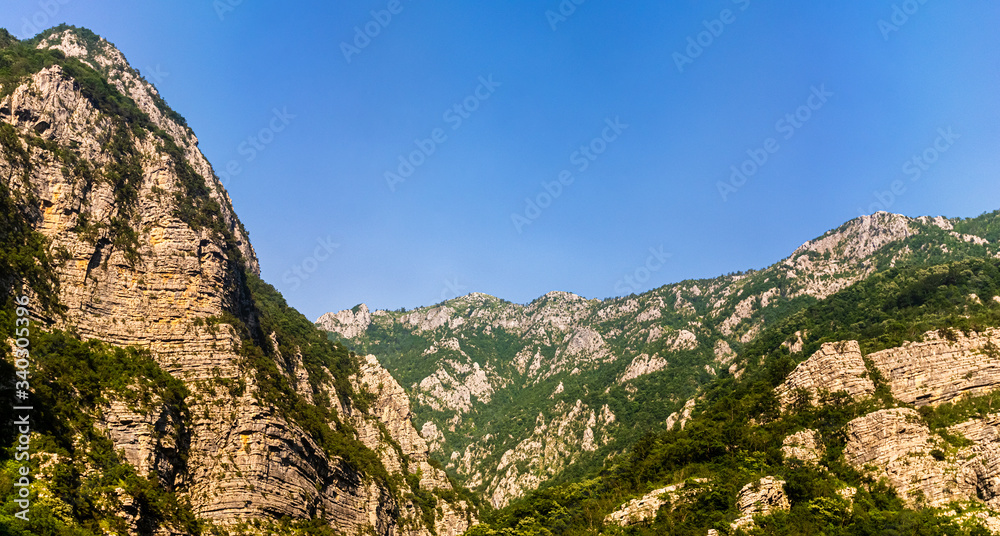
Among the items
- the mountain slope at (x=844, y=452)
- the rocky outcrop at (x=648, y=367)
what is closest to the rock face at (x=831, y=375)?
the mountain slope at (x=844, y=452)

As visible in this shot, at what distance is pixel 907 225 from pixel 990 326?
141m

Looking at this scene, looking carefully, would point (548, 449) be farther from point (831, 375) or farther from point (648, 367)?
point (831, 375)

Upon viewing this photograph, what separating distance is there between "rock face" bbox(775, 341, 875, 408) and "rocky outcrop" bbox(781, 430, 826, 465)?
6.83m

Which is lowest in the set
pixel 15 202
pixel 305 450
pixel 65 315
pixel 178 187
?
pixel 305 450

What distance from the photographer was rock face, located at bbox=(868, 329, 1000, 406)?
73.2 metres

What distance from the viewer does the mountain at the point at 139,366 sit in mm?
56281

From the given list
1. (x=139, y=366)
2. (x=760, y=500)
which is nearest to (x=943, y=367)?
(x=760, y=500)

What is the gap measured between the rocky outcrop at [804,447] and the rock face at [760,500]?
847 centimetres

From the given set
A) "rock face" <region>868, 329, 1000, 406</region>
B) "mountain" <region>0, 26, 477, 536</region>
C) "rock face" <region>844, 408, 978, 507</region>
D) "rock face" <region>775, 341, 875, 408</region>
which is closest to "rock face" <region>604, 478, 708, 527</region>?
"rock face" <region>844, 408, 978, 507</region>

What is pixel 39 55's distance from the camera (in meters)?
109

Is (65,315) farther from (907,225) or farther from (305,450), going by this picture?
(907,225)

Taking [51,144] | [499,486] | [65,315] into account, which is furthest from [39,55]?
[499,486]

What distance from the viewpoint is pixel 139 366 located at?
69.9 meters

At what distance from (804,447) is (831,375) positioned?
12.2m
